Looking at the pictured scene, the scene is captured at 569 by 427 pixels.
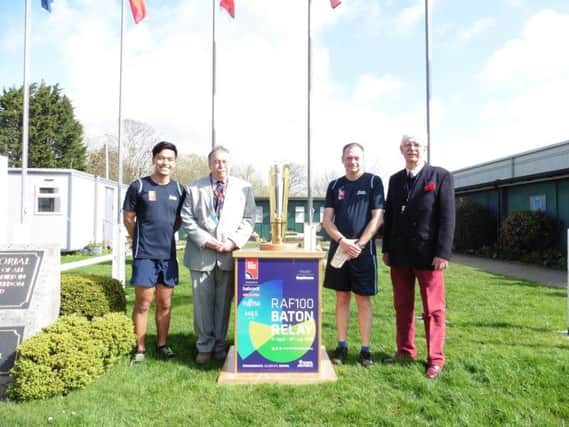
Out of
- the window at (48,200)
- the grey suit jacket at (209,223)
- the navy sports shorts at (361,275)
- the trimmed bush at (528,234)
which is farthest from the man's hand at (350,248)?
the window at (48,200)

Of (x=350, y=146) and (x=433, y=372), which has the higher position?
(x=350, y=146)

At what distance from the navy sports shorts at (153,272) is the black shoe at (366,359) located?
1939mm

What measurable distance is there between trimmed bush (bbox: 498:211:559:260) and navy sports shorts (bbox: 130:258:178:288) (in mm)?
12256

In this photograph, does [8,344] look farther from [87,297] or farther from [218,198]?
[218,198]

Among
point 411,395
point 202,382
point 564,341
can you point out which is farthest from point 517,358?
point 202,382

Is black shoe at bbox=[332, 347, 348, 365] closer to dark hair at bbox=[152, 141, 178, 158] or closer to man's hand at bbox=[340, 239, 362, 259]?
man's hand at bbox=[340, 239, 362, 259]

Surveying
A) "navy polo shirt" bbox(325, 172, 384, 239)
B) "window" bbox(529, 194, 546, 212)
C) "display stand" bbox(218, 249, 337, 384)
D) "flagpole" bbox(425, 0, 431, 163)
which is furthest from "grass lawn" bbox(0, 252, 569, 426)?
"window" bbox(529, 194, 546, 212)

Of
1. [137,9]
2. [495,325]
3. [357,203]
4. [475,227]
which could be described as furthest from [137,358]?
[475,227]

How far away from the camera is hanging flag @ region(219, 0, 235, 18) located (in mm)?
7688

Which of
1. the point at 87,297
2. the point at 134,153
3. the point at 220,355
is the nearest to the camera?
the point at 220,355

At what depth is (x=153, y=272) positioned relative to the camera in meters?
3.99

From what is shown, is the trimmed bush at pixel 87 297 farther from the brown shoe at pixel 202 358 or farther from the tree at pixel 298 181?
the tree at pixel 298 181

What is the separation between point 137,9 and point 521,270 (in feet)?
36.1

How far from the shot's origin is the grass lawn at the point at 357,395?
2.95 meters
